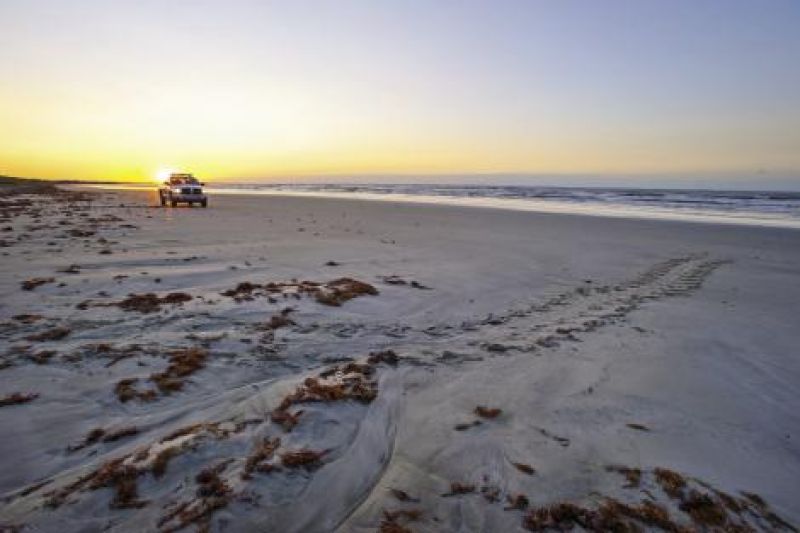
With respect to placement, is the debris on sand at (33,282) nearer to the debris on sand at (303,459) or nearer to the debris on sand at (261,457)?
Result: the debris on sand at (261,457)

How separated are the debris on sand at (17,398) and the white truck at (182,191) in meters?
30.8

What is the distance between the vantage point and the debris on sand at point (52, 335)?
20.6 ft

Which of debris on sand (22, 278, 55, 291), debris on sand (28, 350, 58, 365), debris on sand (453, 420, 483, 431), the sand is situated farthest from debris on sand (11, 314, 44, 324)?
debris on sand (453, 420, 483, 431)

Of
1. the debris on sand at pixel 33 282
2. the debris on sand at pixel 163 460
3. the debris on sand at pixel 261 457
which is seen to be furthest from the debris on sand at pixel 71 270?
the debris on sand at pixel 261 457

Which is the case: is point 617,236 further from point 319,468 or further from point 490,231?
point 319,468

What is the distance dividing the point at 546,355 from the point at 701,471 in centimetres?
264

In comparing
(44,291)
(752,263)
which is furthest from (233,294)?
(752,263)

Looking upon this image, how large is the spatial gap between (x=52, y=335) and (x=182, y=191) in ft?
96.9

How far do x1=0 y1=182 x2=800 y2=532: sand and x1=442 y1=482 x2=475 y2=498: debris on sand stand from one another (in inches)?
0.6

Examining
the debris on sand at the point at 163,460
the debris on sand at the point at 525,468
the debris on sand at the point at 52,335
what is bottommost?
the debris on sand at the point at 525,468

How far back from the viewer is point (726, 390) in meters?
6.05

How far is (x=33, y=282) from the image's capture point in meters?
8.88

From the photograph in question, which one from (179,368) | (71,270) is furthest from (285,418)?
(71,270)

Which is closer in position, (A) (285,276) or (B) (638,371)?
(B) (638,371)
